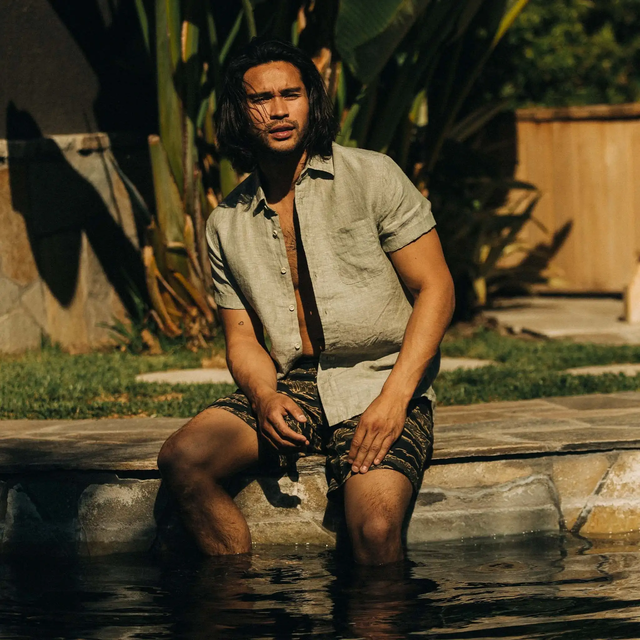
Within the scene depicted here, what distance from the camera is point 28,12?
738 cm

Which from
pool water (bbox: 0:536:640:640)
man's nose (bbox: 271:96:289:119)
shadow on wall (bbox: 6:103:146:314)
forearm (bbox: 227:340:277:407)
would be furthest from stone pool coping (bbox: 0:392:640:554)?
shadow on wall (bbox: 6:103:146:314)

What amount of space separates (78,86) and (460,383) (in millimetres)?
3480

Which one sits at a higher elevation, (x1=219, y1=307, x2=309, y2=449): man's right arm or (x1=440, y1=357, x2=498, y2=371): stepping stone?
(x1=219, y1=307, x2=309, y2=449): man's right arm

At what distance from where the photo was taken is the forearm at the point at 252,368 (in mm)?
3887

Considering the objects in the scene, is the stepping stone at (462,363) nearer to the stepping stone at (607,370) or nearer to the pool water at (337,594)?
the stepping stone at (607,370)

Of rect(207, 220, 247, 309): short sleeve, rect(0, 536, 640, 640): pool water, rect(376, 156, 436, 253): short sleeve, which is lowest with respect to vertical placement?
rect(0, 536, 640, 640): pool water

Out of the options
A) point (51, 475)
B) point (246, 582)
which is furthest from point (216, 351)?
point (246, 582)

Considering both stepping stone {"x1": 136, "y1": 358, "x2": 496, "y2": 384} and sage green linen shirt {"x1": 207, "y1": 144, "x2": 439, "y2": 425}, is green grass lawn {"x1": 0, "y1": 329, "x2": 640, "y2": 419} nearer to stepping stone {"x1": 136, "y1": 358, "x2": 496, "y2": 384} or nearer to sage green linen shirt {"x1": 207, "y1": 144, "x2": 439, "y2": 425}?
stepping stone {"x1": 136, "y1": 358, "x2": 496, "y2": 384}

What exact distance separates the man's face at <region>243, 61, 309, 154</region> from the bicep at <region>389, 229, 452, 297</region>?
0.52 metres

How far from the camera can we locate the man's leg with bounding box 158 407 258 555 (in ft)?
12.4

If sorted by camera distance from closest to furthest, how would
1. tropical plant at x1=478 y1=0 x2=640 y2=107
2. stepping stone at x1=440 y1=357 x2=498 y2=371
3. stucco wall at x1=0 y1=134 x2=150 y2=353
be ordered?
stepping stone at x1=440 y1=357 x2=498 y2=371 < stucco wall at x1=0 y1=134 x2=150 y2=353 < tropical plant at x1=478 y1=0 x2=640 y2=107

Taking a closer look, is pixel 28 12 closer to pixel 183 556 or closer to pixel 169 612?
pixel 183 556

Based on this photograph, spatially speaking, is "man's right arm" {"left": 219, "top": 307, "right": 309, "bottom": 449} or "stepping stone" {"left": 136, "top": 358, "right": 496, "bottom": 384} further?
"stepping stone" {"left": 136, "top": 358, "right": 496, "bottom": 384}

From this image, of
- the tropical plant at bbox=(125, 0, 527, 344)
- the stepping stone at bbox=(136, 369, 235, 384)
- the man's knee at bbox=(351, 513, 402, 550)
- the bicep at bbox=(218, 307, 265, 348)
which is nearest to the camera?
the man's knee at bbox=(351, 513, 402, 550)
